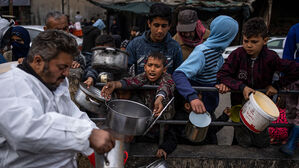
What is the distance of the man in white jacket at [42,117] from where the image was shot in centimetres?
128

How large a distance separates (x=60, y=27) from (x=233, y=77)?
7.59ft

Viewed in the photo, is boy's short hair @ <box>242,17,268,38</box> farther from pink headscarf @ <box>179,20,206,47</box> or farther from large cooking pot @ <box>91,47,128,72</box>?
large cooking pot @ <box>91,47,128,72</box>

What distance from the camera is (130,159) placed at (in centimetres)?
279

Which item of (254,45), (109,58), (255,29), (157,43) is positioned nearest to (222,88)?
(254,45)

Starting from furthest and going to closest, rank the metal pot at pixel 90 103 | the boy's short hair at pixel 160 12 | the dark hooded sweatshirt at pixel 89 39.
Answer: the dark hooded sweatshirt at pixel 89 39
the boy's short hair at pixel 160 12
the metal pot at pixel 90 103

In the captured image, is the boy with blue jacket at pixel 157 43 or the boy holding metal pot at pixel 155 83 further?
the boy with blue jacket at pixel 157 43

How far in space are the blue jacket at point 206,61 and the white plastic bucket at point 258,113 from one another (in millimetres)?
506

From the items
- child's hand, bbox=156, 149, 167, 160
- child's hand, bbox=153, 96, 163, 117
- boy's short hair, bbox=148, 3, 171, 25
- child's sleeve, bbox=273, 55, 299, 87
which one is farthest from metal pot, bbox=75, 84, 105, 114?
child's sleeve, bbox=273, 55, 299, 87

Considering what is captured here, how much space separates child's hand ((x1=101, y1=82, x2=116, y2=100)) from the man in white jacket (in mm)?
810

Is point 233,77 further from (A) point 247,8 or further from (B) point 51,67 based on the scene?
(A) point 247,8

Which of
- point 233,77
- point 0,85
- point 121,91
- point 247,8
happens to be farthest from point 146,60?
point 247,8

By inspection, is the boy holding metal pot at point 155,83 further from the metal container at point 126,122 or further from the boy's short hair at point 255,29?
the boy's short hair at point 255,29

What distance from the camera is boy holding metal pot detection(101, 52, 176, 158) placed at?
253 cm

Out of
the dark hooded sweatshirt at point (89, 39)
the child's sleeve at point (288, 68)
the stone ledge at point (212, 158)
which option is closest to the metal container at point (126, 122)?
the stone ledge at point (212, 158)
